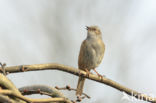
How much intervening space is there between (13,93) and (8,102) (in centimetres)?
8

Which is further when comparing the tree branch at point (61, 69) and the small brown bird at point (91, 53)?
the small brown bird at point (91, 53)

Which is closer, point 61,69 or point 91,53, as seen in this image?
point 61,69

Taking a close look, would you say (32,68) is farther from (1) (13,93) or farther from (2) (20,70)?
(1) (13,93)

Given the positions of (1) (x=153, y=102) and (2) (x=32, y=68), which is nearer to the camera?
(2) (x=32, y=68)

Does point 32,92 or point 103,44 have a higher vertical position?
point 103,44

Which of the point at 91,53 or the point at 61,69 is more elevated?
the point at 91,53

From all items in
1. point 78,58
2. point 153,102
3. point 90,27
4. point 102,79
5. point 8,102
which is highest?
point 90,27

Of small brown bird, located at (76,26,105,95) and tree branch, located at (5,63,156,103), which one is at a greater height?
small brown bird, located at (76,26,105,95)

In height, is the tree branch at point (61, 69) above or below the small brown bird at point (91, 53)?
below

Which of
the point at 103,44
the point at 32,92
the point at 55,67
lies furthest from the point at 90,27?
the point at 32,92

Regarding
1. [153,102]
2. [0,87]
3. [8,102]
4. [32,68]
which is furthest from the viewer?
[153,102]

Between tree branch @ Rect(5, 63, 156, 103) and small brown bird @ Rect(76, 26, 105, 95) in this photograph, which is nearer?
tree branch @ Rect(5, 63, 156, 103)

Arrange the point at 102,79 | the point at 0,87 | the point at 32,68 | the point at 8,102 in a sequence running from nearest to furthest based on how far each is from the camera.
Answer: the point at 8,102 → the point at 0,87 → the point at 32,68 → the point at 102,79

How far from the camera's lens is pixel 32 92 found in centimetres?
95
